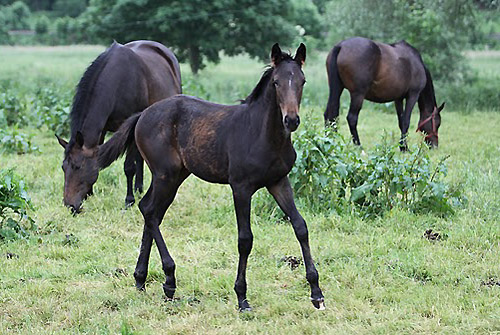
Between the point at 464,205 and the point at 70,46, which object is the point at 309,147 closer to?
the point at 464,205

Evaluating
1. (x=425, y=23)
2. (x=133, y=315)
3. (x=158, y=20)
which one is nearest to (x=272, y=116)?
(x=133, y=315)

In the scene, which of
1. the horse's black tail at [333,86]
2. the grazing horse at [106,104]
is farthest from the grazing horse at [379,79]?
the grazing horse at [106,104]

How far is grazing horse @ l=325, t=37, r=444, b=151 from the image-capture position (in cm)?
1083

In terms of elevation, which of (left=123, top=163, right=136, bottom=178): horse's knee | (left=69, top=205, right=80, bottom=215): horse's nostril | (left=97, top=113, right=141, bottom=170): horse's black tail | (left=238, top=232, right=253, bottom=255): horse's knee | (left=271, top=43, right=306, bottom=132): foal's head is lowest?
(left=69, top=205, right=80, bottom=215): horse's nostril

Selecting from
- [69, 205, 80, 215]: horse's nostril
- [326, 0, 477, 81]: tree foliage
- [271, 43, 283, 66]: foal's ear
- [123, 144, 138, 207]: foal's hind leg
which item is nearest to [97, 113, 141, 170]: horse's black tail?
[271, 43, 283, 66]: foal's ear

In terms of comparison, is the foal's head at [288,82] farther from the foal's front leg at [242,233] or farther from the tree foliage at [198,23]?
the tree foliage at [198,23]

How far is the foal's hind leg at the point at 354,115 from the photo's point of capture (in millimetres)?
10750

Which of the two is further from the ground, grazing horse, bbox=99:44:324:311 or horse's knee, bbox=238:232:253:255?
grazing horse, bbox=99:44:324:311

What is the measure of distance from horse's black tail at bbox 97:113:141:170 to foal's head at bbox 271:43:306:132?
51.8 inches

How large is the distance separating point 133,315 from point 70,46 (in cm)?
3423

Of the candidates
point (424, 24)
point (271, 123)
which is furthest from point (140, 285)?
point (424, 24)

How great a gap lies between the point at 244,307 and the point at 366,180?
2677mm

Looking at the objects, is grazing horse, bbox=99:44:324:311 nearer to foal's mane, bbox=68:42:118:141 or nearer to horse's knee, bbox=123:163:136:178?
foal's mane, bbox=68:42:118:141

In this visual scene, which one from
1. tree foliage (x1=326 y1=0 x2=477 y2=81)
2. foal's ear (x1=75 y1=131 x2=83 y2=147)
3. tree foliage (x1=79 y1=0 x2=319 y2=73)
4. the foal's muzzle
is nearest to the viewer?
the foal's muzzle
